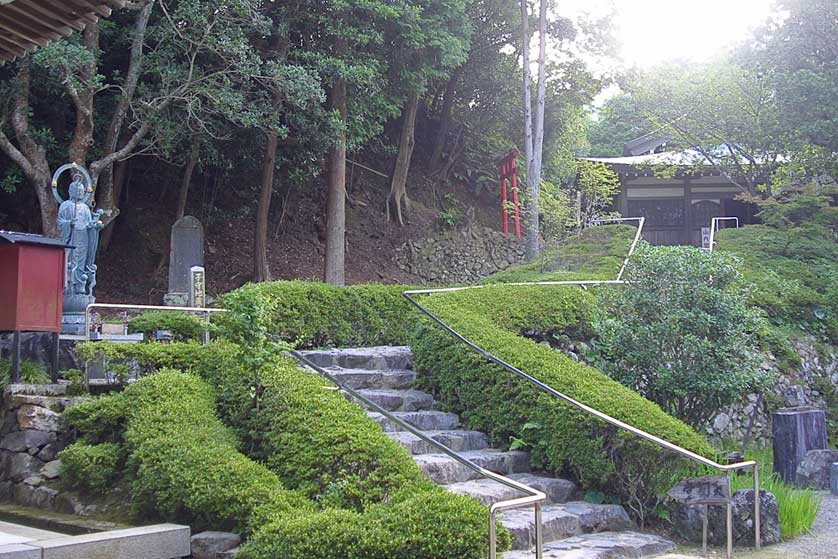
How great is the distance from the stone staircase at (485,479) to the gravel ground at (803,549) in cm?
37

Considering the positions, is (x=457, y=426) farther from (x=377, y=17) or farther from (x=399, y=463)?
(x=377, y=17)

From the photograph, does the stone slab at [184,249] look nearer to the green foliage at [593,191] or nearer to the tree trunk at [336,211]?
the tree trunk at [336,211]

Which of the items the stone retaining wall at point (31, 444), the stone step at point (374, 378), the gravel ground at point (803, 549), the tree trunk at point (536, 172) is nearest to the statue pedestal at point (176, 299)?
the stone step at point (374, 378)

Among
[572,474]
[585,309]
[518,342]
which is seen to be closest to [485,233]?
[585,309]

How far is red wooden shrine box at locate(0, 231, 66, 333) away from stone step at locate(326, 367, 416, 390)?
121 inches

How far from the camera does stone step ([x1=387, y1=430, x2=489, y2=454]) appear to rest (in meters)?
8.08

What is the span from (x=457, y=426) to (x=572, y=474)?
147cm

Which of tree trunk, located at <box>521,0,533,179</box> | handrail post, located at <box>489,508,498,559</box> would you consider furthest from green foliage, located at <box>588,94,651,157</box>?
handrail post, located at <box>489,508,498,559</box>

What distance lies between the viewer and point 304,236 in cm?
2277

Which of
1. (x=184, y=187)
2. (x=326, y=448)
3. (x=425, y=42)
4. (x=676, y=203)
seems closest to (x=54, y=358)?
(x=326, y=448)

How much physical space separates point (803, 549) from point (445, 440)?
3323 mm

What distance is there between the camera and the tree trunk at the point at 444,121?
84.5ft

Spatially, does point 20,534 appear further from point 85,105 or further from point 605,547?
point 85,105

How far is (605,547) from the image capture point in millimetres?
6762
